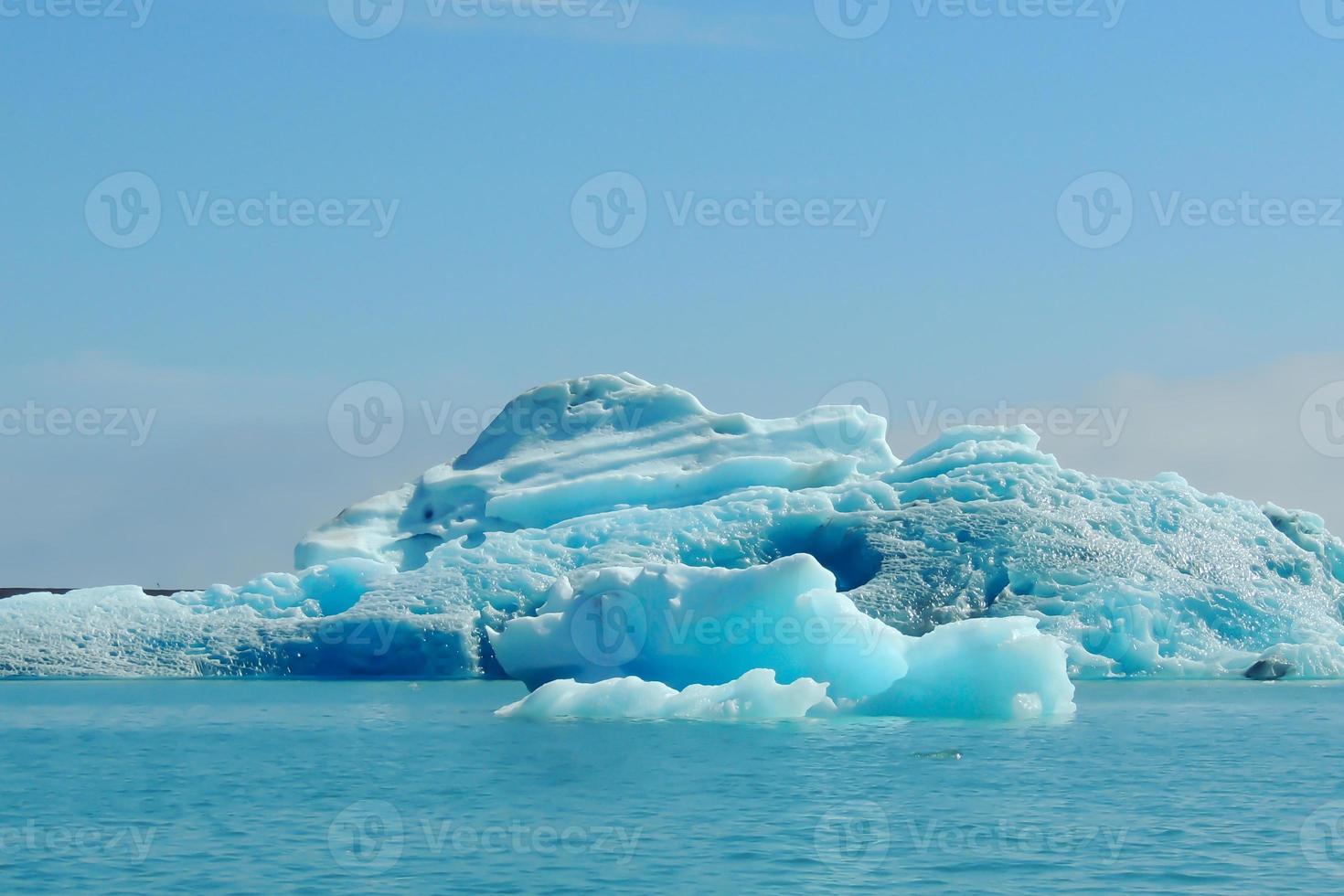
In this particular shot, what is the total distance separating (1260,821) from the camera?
12242mm

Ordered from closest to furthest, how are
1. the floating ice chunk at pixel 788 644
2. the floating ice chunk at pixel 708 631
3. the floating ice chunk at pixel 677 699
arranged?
the floating ice chunk at pixel 677 699 → the floating ice chunk at pixel 788 644 → the floating ice chunk at pixel 708 631

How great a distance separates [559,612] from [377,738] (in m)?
2.93

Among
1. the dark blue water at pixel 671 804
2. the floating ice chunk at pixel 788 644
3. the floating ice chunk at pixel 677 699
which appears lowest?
the dark blue water at pixel 671 804

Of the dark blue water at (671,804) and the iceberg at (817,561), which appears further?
the iceberg at (817,561)

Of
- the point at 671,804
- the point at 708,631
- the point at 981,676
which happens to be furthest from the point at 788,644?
the point at 671,804

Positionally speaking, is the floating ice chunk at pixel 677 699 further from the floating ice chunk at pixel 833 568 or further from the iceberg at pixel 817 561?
the floating ice chunk at pixel 833 568

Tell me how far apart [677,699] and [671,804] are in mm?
5915

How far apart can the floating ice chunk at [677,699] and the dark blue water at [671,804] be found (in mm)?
252

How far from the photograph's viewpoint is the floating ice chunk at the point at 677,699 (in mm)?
18109

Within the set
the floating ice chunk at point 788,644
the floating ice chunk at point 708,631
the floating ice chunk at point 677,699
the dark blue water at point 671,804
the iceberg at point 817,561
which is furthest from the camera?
the iceberg at point 817,561

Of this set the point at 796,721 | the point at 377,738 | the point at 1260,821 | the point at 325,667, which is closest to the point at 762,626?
the point at 796,721

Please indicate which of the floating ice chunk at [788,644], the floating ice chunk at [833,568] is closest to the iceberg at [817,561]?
the floating ice chunk at [833,568]

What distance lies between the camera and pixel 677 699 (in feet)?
62.3

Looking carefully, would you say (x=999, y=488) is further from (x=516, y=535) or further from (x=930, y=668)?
(x=930, y=668)
